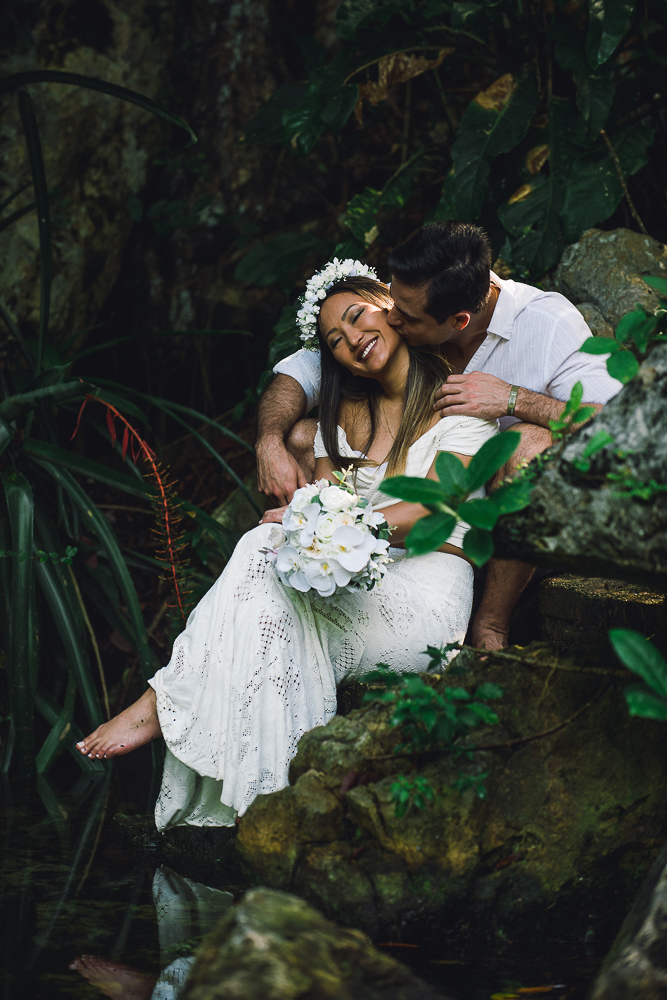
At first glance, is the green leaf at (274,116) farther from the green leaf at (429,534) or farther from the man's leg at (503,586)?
the green leaf at (429,534)

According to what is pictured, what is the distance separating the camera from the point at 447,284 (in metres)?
2.55

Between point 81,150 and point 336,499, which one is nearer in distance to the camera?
point 336,499

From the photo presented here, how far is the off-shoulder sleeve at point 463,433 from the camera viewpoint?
94.5 inches

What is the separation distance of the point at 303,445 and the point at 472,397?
2.25ft

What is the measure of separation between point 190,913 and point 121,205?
12.2 feet

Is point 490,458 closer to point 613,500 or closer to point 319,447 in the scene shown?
point 613,500

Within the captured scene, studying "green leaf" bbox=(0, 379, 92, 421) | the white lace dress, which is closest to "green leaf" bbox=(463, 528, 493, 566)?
the white lace dress

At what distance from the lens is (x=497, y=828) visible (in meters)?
1.63

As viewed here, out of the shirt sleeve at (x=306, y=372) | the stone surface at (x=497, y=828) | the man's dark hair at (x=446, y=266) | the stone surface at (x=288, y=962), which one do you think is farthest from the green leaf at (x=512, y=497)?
Answer: the shirt sleeve at (x=306, y=372)

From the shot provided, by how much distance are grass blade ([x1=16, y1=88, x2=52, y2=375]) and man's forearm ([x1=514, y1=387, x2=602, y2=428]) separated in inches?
68.4

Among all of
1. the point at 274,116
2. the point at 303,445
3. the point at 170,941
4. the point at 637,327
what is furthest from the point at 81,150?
the point at 170,941

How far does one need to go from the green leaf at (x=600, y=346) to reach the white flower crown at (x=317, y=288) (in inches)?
52.5

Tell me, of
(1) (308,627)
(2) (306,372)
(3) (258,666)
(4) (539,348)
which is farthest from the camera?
(2) (306,372)

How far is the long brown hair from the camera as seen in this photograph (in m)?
2.49
